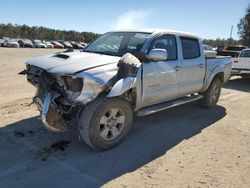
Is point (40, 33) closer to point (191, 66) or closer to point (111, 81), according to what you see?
point (191, 66)

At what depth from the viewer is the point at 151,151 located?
4898 mm

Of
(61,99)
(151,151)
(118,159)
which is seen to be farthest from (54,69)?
(151,151)

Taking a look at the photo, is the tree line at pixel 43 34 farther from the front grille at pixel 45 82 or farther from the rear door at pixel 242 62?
the front grille at pixel 45 82

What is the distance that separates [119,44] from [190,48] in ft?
5.93

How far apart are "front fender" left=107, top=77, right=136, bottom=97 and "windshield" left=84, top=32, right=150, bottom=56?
78 cm

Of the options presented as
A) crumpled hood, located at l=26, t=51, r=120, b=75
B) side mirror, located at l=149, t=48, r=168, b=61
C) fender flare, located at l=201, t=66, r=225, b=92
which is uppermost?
side mirror, located at l=149, t=48, r=168, b=61

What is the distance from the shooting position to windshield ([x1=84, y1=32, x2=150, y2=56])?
5475mm

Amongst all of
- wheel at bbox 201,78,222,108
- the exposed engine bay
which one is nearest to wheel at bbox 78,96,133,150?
the exposed engine bay

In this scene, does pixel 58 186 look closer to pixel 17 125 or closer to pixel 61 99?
pixel 61 99

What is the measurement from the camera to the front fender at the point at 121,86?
4480mm

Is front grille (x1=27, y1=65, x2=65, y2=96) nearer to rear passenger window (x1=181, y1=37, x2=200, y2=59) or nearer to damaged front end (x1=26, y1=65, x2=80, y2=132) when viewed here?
damaged front end (x1=26, y1=65, x2=80, y2=132)

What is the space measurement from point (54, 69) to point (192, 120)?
3.46 m

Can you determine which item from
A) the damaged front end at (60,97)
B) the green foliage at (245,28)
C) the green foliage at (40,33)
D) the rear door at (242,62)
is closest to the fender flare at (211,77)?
the damaged front end at (60,97)

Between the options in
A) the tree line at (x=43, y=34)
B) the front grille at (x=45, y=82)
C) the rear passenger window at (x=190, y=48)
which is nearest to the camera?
the front grille at (x=45, y=82)
